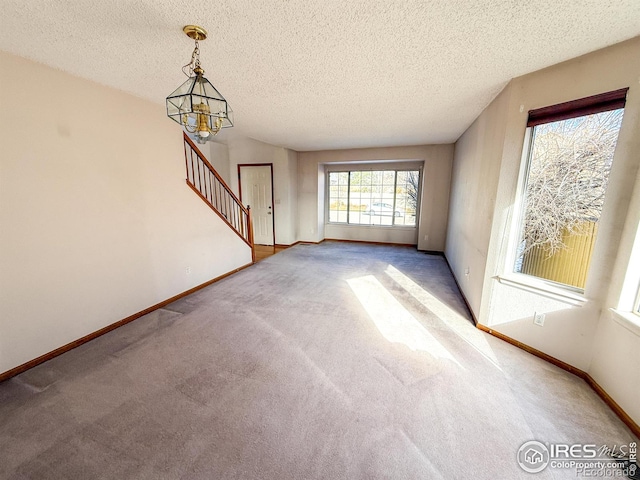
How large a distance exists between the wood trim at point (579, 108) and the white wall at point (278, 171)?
15.2 ft

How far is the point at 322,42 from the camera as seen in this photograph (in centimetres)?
166

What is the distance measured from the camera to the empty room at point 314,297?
4.54 ft

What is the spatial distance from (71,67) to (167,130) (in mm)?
983

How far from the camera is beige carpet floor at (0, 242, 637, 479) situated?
4.31 ft

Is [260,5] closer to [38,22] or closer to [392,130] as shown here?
[38,22]

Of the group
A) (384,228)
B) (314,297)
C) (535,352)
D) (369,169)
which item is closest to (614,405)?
(535,352)

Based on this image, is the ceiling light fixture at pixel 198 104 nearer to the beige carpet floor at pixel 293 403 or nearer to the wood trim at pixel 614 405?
the beige carpet floor at pixel 293 403

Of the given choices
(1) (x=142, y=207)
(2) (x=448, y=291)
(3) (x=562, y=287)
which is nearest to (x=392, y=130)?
(2) (x=448, y=291)

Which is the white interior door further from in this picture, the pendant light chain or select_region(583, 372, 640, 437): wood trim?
select_region(583, 372, 640, 437): wood trim

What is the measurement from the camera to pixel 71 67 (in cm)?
204

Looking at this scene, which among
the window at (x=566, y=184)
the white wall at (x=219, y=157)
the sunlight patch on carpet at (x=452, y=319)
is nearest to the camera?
the window at (x=566, y=184)

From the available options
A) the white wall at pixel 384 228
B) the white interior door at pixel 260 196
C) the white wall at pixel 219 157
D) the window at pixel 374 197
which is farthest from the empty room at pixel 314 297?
the white interior door at pixel 260 196

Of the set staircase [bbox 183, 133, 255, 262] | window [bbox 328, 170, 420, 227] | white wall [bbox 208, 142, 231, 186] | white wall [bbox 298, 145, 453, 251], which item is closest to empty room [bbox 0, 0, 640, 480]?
staircase [bbox 183, 133, 255, 262]

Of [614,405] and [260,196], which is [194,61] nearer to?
[614,405]
